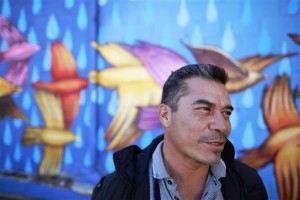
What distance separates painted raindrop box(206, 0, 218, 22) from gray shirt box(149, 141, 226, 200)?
7.17 feet

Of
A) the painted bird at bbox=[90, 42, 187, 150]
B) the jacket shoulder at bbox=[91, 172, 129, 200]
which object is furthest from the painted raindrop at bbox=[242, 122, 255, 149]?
the jacket shoulder at bbox=[91, 172, 129, 200]

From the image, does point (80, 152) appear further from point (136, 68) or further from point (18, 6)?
point (18, 6)

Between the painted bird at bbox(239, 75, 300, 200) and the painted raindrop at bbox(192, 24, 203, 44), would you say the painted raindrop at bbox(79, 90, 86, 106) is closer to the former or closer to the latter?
the painted raindrop at bbox(192, 24, 203, 44)

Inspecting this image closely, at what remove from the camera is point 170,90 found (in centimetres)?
192

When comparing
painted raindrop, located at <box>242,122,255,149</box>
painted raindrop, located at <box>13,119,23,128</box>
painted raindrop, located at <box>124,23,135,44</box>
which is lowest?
painted raindrop, located at <box>242,122,255,149</box>

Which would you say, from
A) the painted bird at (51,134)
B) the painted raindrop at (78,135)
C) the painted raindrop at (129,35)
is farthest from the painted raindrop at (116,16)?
the painted raindrop at (78,135)

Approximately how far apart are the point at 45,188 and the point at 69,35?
170 centimetres

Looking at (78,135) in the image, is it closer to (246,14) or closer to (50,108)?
(50,108)

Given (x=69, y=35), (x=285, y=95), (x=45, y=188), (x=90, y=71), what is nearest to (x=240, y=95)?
(x=285, y=95)

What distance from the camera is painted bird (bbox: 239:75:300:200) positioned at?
358cm

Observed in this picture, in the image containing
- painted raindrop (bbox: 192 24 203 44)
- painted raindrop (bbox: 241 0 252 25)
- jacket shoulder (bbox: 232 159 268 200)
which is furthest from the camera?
painted raindrop (bbox: 192 24 203 44)

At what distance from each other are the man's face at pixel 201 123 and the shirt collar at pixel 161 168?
0.09 meters

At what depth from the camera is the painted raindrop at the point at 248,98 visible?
3693 millimetres

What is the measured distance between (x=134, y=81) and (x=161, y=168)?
2208 millimetres
